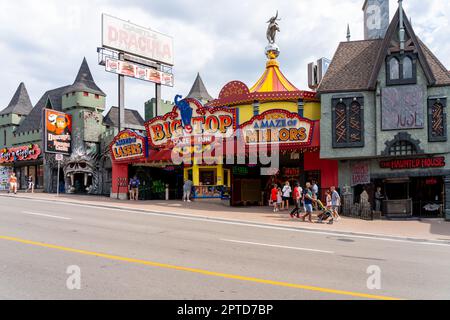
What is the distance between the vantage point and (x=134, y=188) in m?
27.9

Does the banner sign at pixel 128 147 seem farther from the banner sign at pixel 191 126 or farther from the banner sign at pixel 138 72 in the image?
the banner sign at pixel 138 72

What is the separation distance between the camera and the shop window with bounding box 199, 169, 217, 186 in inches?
1029

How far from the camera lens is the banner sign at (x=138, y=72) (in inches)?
1294

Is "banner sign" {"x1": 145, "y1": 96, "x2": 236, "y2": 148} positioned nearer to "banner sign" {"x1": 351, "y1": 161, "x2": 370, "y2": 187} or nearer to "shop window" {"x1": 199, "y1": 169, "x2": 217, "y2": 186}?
"shop window" {"x1": 199, "y1": 169, "x2": 217, "y2": 186}

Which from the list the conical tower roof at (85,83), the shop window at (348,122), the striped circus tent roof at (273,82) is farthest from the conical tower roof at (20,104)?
the shop window at (348,122)

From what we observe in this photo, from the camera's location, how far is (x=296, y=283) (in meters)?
6.84

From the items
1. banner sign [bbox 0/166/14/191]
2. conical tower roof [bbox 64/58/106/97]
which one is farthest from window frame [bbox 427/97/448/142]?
banner sign [bbox 0/166/14/191]

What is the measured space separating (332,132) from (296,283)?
14.8m

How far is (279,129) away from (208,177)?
23.3 feet

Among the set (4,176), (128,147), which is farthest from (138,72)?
(4,176)

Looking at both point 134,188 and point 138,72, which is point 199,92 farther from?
point 134,188

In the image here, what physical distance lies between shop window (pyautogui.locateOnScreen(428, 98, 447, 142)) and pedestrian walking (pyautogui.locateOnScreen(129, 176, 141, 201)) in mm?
19019

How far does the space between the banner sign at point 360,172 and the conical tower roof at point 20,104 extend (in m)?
38.5

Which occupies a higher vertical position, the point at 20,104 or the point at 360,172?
the point at 20,104
